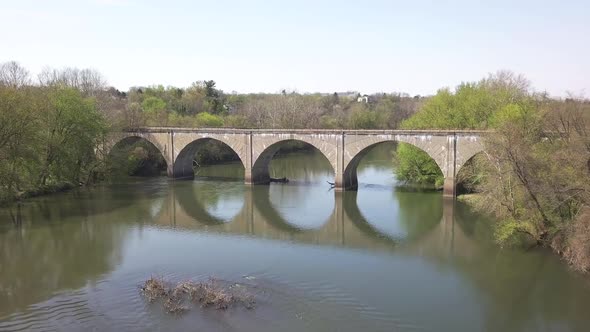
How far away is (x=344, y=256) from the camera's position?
70.6 ft

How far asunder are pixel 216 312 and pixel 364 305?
15.0 feet

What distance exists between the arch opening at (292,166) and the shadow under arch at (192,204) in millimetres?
5279

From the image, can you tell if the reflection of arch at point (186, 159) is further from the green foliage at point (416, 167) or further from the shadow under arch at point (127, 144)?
the green foliage at point (416, 167)

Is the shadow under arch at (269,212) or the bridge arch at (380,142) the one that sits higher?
the bridge arch at (380,142)

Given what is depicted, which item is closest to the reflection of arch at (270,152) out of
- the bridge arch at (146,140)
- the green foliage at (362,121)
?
the bridge arch at (146,140)

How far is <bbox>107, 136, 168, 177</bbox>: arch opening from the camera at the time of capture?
4072cm

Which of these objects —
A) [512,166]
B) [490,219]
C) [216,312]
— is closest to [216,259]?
[216,312]

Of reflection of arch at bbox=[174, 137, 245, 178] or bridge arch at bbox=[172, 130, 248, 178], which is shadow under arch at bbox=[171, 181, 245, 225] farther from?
bridge arch at bbox=[172, 130, 248, 178]

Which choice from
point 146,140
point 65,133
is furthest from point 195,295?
point 146,140

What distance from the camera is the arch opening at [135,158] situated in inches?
1603

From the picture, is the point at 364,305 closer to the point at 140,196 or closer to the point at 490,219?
the point at 490,219

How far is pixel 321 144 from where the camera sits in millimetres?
36625

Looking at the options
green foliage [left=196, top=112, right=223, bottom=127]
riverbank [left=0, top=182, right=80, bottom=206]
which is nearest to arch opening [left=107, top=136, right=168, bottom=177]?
riverbank [left=0, top=182, right=80, bottom=206]

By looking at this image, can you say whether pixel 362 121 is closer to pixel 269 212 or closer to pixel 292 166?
pixel 292 166
